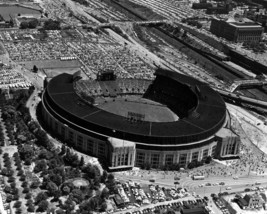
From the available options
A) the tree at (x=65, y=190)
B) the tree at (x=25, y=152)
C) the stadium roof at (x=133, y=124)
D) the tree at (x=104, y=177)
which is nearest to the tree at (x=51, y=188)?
the tree at (x=65, y=190)

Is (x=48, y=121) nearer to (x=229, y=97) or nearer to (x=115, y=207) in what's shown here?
(x=115, y=207)

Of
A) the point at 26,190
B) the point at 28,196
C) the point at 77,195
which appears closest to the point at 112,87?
the point at 77,195

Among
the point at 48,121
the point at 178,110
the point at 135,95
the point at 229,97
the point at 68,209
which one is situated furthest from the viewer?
the point at 229,97

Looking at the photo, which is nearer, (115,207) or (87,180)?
(115,207)

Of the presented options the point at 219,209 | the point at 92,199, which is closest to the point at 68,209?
the point at 92,199

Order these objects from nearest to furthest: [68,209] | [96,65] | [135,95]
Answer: [68,209]
[135,95]
[96,65]

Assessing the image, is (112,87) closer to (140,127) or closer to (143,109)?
(143,109)
